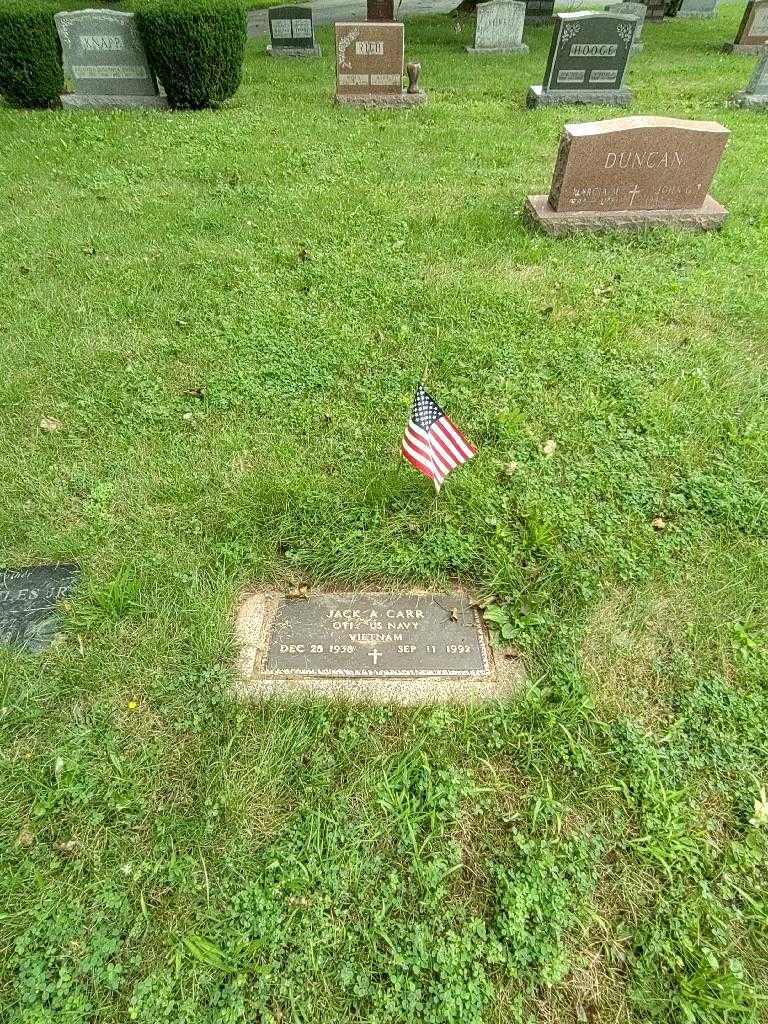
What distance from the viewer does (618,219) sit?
5.90 metres

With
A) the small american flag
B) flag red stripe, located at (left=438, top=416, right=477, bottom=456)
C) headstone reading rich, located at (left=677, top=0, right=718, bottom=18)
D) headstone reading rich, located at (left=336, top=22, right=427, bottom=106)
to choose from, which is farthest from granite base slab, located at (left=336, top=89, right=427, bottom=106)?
headstone reading rich, located at (left=677, top=0, right=718, bottom=18)

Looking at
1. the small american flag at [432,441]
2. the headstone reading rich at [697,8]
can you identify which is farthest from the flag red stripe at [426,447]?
the headstone reading rich at [697,8]

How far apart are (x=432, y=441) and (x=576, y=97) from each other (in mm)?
9967

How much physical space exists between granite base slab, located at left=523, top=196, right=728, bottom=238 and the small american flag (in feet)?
13.1

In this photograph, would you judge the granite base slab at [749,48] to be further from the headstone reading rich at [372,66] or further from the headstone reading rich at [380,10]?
the headstone reading rich at [372,66]

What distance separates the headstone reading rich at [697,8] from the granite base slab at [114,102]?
A: 1696cm

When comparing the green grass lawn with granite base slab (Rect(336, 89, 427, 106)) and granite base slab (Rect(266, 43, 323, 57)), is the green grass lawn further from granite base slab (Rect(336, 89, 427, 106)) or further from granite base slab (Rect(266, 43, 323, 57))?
granite base slab (Rect(266, 43, 323, 57))

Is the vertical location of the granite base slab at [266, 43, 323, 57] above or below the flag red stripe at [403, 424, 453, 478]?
below

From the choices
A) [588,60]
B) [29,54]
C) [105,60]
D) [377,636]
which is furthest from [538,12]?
[377,636]

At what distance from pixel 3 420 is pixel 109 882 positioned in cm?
308

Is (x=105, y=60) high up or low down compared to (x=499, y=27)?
up

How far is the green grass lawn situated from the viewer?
194 cm

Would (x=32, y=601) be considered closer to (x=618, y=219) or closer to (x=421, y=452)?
(x=421, y=452)

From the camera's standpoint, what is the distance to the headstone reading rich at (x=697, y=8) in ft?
Answer: 56.8
